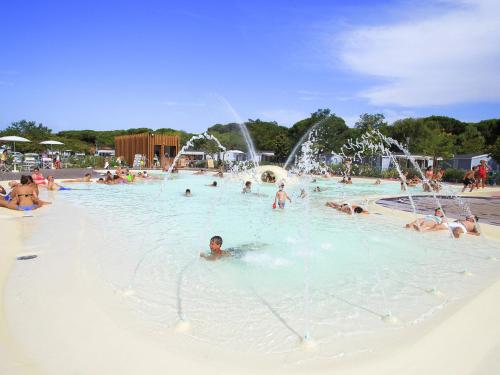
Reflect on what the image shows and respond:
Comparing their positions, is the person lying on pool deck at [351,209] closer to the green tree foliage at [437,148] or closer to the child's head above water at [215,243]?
the child's head above water at [215,243]

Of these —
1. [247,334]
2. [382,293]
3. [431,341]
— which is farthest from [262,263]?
[431,341]

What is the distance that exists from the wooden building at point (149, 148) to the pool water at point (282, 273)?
1094 inches

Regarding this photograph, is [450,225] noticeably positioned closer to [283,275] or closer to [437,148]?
[283,275]

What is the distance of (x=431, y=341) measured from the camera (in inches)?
174

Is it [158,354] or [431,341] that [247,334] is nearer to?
[158,354]

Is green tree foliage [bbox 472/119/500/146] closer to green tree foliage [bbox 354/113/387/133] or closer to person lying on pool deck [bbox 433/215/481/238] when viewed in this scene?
green tree foliage [bbox 354/113/387/133]

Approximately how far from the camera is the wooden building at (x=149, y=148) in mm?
40188

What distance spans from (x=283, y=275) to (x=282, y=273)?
11 cm

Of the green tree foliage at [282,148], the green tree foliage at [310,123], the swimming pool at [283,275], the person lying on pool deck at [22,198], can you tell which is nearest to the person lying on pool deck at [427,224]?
the swimming pool at [283,275]

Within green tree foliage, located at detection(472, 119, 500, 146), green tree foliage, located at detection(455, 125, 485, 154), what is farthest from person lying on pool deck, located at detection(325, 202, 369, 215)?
green tree foliage, located at detection(472, 119, 500, 146)

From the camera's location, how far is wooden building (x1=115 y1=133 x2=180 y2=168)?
1582 inches

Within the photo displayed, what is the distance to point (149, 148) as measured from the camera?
4009cm

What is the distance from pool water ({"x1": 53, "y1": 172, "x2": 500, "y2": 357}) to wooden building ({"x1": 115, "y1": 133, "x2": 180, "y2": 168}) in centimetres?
2778

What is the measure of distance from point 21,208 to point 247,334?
406 inches
